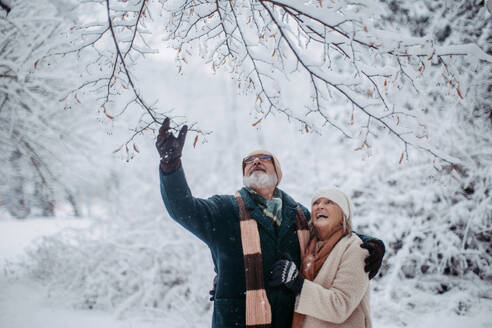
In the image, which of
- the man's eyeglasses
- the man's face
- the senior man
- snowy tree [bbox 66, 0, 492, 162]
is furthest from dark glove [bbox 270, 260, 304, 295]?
snowy tree [bbox 66, 0, 492, 162]

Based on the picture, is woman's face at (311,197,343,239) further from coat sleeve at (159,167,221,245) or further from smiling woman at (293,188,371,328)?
coat sleeve at (159,167,221,245)

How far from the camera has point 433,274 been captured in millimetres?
4336

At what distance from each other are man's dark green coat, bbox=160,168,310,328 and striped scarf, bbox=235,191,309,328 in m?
0.05

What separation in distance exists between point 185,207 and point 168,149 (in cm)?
35

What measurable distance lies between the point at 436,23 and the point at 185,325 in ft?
19.6

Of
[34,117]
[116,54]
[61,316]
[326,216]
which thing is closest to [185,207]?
[326,216]

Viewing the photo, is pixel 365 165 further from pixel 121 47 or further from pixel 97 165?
pixel 97 165

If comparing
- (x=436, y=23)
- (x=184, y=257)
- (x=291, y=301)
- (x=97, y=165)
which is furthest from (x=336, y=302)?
(x=97, y=165)

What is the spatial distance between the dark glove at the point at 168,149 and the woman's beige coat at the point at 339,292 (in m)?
1.03

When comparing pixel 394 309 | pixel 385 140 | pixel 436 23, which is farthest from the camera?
pixel 385 140

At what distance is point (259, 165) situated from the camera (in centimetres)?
212

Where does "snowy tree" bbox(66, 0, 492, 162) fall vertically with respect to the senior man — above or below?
above

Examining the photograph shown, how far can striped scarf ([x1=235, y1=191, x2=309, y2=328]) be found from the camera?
1.66 meters

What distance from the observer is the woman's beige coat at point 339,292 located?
1.60 m
